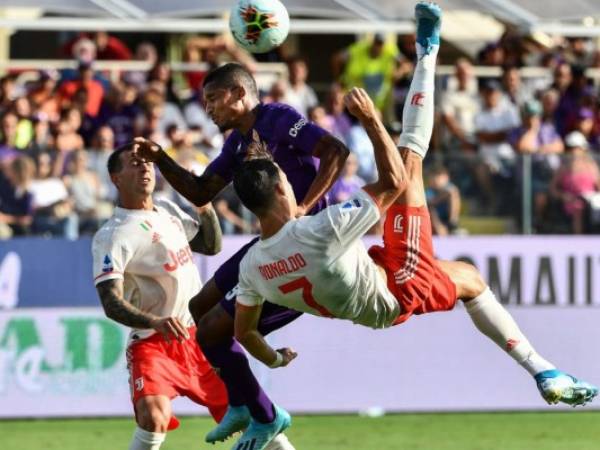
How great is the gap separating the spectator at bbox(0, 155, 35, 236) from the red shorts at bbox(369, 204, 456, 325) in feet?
19.9

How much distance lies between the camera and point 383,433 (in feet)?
42.3

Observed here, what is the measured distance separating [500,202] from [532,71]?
17.2 ft

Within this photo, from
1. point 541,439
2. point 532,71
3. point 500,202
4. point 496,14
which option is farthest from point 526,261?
point 532,71

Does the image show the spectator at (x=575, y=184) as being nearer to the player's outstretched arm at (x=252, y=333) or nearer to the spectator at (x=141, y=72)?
the spectator at (x=141, y=72)

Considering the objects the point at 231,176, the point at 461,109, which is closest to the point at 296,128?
the point at 231,176

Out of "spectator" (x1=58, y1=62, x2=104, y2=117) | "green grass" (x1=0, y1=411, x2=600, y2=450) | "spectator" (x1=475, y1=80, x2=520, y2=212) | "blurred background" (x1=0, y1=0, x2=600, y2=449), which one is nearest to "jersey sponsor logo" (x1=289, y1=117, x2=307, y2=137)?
"green grass" (x1=0, y1=411, x2=600, y2=450)

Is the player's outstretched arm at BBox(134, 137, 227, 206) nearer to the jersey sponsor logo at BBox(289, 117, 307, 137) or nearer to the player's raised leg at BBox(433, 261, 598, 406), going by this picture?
the jersey sponsor logo at BBox(289, 117, 307, 137)

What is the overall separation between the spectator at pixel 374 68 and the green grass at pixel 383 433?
5.31 meters

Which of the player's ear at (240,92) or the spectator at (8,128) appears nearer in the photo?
the player's ear at (240,92)

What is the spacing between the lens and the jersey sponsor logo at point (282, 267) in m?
8.62

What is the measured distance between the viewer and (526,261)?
14.8 m

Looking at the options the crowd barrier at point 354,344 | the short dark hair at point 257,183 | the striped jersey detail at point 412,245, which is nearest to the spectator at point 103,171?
the crowd barrier at point 354,344

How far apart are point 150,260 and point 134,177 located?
516 mm

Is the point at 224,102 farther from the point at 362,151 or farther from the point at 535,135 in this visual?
the point at 535,135
